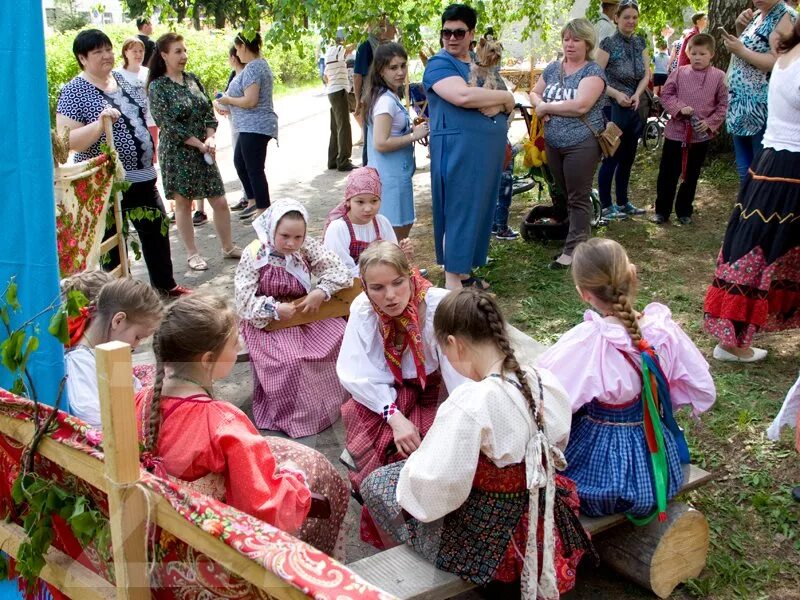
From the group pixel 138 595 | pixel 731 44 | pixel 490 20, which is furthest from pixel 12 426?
pixel 490 20

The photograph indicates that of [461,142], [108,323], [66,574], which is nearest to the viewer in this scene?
[66,574]

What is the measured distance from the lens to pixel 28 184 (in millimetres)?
2531

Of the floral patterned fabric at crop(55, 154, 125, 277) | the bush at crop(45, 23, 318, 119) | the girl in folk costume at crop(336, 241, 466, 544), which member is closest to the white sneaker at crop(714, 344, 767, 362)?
the girl in folk costume at crop(336, 241, 466, 544)

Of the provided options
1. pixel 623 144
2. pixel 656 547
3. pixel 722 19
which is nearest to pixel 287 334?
pixel 656 547

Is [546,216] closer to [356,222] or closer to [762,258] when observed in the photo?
[356,222]

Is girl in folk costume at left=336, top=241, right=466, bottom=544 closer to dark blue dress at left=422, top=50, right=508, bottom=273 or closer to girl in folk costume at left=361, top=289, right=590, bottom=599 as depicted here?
girl in folk costume at left=361, top=289, right=590, bottom=599

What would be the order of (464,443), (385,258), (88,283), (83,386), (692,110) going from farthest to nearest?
(692,110), (88,283), (385,258), (83,386), (464,443)

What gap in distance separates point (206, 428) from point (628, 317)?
1.38 metres

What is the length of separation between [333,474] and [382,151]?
130 inches

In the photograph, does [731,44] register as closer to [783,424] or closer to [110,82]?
[783,424]

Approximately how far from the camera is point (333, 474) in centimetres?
287

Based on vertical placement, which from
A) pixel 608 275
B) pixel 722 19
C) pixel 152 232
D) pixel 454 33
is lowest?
pixel 152 232

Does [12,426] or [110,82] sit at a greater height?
[110,82]

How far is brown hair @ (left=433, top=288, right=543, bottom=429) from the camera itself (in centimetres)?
240
